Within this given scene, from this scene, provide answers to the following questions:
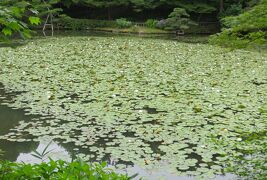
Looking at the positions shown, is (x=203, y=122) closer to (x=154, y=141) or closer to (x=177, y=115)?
(x=177, y=115)

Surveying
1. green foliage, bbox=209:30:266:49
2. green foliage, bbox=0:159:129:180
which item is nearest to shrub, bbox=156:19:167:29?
green foliage, bbox=209:30:266:49

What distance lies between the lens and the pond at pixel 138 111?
447cm

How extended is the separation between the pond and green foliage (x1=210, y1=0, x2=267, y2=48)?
1.10 meters

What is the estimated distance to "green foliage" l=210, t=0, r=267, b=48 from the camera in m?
3.92

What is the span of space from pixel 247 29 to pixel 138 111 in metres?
2.58

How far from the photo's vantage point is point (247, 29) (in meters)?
4.15

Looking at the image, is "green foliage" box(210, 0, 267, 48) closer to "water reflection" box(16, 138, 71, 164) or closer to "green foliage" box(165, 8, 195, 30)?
"water reflection" box(16, 138, 71, 164)

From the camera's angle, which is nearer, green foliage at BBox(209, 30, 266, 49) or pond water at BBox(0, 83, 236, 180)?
green foliage at BBox(209, 30, 266, 49)

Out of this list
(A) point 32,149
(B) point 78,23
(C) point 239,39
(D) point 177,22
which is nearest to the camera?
(C) point 239,39

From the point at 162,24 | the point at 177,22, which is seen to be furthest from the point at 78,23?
the point at 177,22

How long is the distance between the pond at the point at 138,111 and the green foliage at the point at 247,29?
3.61 ft

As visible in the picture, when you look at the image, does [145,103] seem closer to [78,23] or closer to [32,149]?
[32,149]

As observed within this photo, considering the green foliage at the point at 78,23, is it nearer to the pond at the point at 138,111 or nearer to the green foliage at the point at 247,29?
the pond at the point at 138,111

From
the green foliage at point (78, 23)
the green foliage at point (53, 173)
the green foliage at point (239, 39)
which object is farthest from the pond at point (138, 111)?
the green foliage at point (78, 23)
